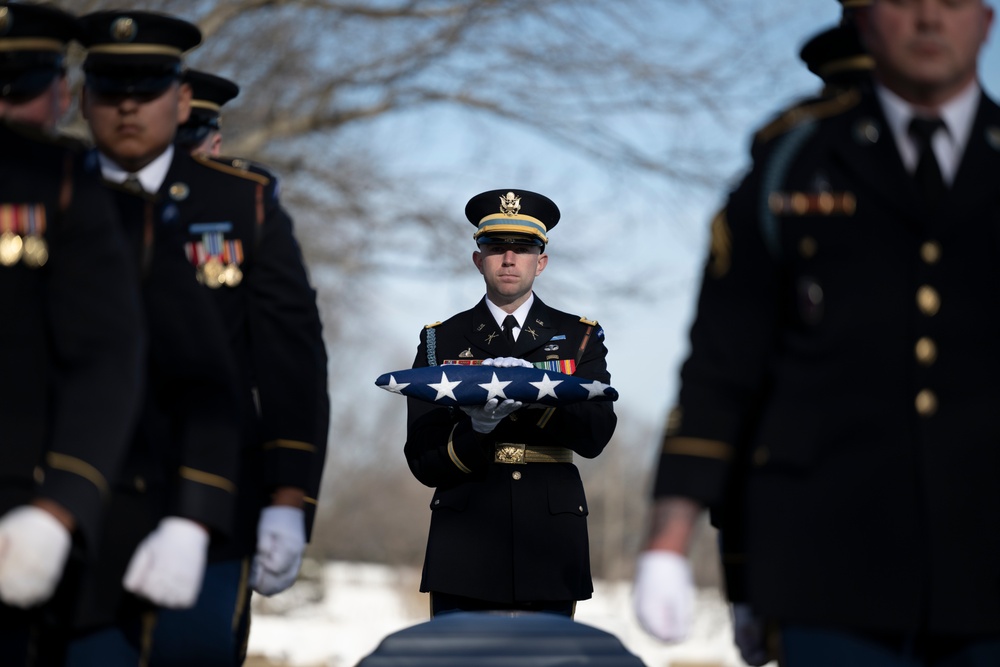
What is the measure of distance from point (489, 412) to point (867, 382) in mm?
3367

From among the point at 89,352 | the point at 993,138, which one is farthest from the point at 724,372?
the point at 89,352

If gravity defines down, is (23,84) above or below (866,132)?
above

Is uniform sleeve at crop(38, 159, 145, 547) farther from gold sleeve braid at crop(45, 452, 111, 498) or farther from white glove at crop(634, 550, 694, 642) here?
white glove at crop(634, 550, 694, 642)

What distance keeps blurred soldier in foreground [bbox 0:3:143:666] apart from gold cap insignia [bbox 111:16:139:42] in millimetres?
1316

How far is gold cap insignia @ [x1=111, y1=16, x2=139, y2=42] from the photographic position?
5305mm

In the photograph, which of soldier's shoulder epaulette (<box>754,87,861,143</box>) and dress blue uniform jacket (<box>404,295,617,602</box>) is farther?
dress blue uniform jacket (<box>404,295,617,602</box>)

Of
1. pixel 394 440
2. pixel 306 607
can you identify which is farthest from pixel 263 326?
pixel 394 440

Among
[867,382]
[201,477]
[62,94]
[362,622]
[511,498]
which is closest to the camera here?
[867,382]

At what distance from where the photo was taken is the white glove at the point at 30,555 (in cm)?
347

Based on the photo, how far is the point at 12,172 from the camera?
3920 millimetres

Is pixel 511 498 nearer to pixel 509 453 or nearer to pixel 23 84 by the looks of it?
pixel 509 453

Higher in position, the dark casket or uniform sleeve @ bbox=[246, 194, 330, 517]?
uniform sleeve @ bbox=[246, 194, 330, 517]

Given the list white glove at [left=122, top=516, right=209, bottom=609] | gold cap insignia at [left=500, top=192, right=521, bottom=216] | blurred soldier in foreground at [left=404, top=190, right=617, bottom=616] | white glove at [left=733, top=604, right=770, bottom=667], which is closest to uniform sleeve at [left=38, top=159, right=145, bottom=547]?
white glove at [left=122, top=516, right=209, bottom=609]

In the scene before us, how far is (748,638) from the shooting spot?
4012 millimetres
